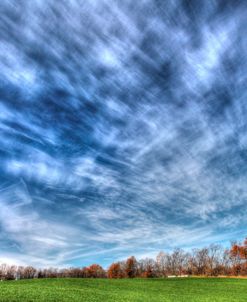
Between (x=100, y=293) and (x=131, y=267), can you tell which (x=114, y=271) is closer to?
(x=131, y=267)

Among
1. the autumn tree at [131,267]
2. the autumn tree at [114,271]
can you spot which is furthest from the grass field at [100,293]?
the autumn tree at [131,267]

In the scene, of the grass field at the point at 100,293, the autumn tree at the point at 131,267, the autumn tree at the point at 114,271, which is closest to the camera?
the grass field at the point at 100,293

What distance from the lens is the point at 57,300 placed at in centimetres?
2709

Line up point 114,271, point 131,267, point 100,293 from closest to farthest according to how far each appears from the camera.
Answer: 1. point 100,293
2. point 114,271
3. point 131,267

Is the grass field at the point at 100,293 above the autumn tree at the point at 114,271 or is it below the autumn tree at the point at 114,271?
below

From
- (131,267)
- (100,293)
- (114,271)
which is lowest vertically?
(100,293)

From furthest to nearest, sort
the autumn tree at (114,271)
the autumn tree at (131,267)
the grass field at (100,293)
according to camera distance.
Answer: the autumn tree at (131,267) < the autumn tree at (114,271) < the grass field at (100,293)

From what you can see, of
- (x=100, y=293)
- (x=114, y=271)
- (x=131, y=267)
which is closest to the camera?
(x=100, y=293)

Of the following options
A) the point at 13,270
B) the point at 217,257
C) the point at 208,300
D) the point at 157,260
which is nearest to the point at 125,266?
the point at 157,260

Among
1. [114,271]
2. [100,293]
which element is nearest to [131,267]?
[114,271]

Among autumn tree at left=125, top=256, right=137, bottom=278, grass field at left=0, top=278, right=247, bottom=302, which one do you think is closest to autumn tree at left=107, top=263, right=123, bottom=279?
autumn tree at left=125, top=256, right=137, bottom=278

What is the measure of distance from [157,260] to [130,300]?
5591 inches

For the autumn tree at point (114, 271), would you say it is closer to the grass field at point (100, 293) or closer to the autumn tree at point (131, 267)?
the autumn tree at point (131, 267)

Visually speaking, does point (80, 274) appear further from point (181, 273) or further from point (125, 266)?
point (181, 273)
